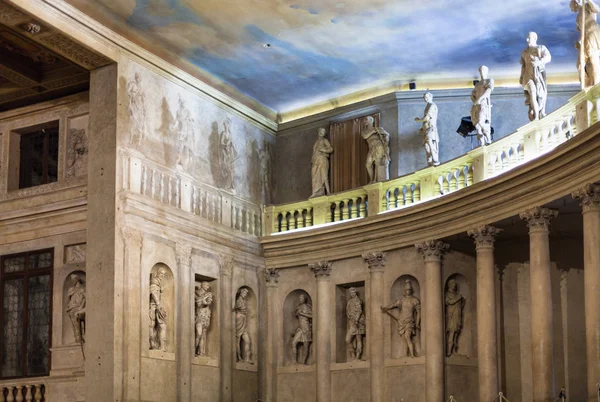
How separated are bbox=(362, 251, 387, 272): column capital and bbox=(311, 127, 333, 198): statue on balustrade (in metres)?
2.70

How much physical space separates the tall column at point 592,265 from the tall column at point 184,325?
29.7 feet

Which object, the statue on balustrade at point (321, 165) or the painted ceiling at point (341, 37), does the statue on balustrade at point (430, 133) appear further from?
the statue on balustrade at point (321, 165)

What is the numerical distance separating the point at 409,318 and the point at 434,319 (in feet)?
2.93

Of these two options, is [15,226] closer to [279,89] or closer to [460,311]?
[279,89]

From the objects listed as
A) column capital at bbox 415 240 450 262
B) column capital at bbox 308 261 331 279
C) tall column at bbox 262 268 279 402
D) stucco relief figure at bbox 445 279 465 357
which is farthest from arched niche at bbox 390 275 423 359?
tall column at bbox 262 268 279 402

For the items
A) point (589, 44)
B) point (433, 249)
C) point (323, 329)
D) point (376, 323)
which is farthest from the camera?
point (323, 329)

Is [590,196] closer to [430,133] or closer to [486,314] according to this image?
[486,314]

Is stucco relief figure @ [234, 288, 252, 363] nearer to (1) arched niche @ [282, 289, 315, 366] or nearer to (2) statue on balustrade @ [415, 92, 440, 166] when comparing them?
(1) arched niche @ [282, 289, 315, 366]

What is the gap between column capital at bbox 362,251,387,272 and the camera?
24.6m

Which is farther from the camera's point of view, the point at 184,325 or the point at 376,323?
the point at 376,323

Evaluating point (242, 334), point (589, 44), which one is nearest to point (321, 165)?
point (242, 334)

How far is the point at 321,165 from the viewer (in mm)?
26938

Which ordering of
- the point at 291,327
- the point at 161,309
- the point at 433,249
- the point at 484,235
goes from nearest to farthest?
the point at 484,235, the point at 161,309, the point at 433,249, the point at 291,327

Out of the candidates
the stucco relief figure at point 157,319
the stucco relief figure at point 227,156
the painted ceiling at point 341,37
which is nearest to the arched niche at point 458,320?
the painted ceiling at point 341,37
